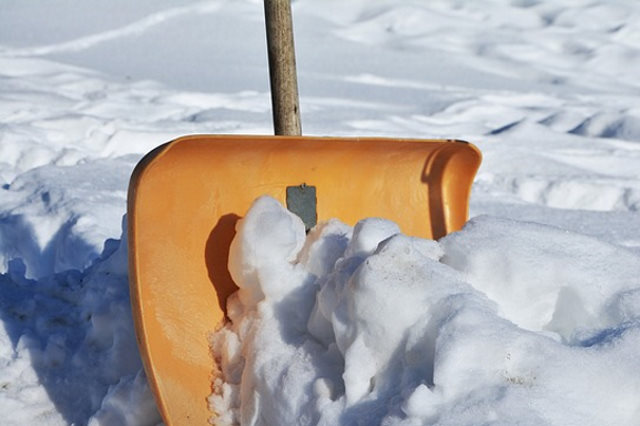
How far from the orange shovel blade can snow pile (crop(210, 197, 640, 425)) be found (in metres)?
0.08

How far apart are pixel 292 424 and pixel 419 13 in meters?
8.87

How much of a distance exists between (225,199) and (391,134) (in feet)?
12.0

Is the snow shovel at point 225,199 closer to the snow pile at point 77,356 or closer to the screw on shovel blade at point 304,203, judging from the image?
the screw on shovel blade at point 304,203

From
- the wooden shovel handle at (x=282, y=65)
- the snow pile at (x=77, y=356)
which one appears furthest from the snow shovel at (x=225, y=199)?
the snow pile at (x=77, y=356)

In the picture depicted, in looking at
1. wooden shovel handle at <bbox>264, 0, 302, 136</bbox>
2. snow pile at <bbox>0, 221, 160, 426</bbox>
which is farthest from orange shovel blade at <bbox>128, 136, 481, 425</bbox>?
wooden shovel handle at <bbox>264, 0, 302, 136</bbox>

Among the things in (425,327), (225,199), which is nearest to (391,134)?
(225,199)

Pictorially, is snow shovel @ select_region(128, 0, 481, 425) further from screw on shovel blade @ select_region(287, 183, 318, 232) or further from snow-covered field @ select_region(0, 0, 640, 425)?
snow-covered field @ select_region(0, 0, 640, 425)

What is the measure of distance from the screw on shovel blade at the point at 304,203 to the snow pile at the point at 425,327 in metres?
0.11

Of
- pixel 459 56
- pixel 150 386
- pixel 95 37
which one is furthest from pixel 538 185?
pixel 95 37

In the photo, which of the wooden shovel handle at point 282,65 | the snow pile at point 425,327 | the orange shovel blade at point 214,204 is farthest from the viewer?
the wooden shovel handle at point 282,65

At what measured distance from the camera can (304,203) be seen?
2.38 metres

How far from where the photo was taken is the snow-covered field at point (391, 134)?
161 cm

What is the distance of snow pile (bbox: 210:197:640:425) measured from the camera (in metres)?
1.52

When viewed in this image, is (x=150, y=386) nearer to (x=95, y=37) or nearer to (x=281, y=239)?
(x=281, y=239)
